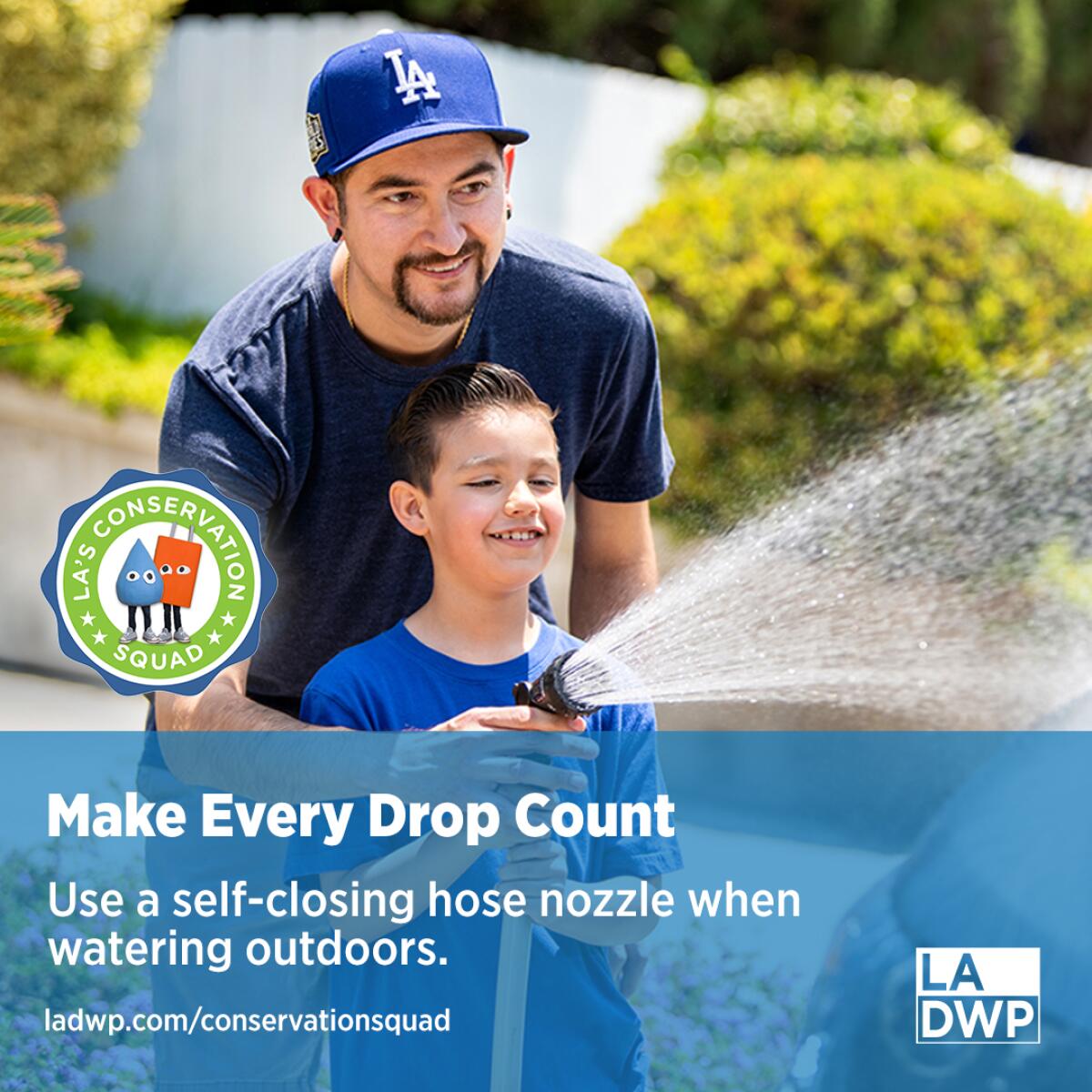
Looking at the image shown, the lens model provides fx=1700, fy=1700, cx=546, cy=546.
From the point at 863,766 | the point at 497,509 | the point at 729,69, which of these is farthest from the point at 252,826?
the point at 729,69

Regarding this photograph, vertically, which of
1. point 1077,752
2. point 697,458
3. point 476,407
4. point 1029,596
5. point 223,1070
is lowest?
point 223,1070

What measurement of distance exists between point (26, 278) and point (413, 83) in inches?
38.0

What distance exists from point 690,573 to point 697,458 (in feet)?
7.87

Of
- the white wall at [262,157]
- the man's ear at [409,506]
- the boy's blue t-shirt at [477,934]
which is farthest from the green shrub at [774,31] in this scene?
the boy's blue t-shirt at [477,934]

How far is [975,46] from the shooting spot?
391 inches

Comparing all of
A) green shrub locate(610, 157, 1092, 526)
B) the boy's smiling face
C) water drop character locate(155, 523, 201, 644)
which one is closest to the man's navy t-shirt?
water drop character locate(155, 523, 201, 644)

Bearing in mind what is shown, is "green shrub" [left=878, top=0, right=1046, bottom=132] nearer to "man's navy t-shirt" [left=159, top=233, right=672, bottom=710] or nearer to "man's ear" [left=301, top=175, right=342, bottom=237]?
"man's navy t-shirt" [left=159, top=233, right=672, bottom=710]

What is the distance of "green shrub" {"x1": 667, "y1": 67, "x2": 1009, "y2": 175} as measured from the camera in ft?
21.8

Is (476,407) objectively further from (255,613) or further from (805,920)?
(805,920)

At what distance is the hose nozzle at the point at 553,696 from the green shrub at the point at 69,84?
182 inches

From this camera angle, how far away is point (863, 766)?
14.1ft

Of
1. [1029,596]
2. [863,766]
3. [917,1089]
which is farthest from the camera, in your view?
[1029,596]

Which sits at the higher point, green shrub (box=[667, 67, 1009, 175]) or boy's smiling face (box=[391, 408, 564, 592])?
green shrub (box=[667, 67, 1009, 175])

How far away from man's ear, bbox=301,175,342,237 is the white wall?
432 centimetres
